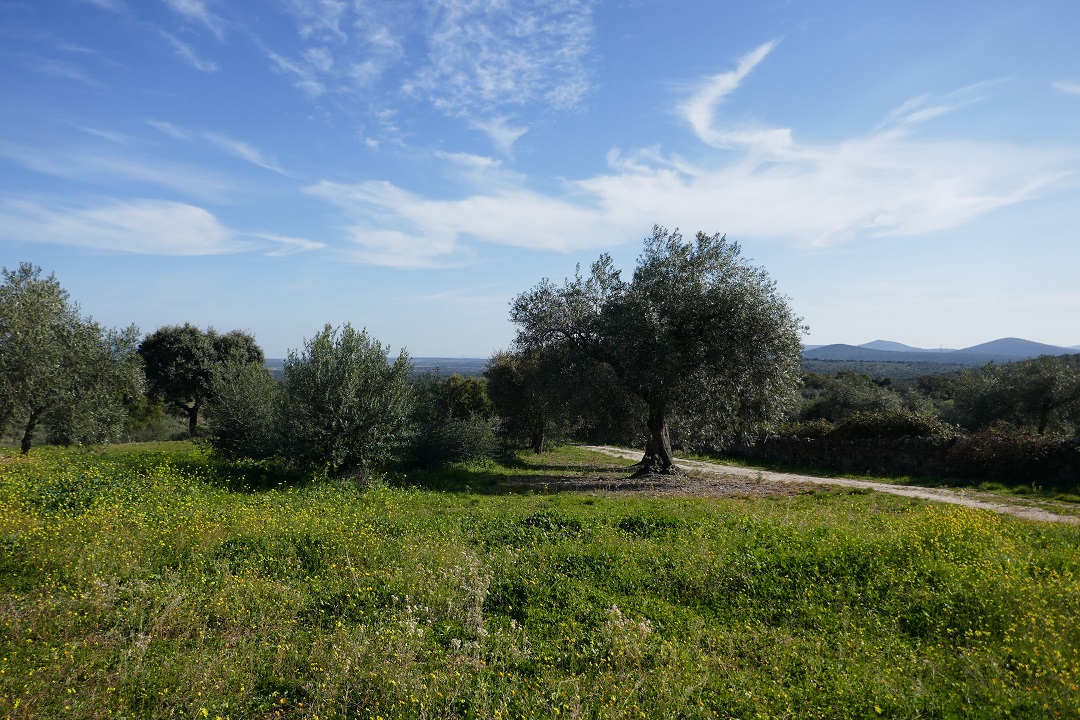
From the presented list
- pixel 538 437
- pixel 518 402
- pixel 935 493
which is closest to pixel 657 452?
pixel 935 493

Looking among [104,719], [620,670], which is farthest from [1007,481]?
[104,719]

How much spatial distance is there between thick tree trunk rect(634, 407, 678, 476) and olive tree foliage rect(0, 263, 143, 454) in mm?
21551

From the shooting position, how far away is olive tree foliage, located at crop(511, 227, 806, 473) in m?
20.0

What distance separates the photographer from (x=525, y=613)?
24.0ft

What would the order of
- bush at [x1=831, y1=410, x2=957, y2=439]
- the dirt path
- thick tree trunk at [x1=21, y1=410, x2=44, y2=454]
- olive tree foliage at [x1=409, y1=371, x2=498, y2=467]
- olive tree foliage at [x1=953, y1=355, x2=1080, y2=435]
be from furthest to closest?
olive tree foliage at [x1=953, y1=355, x2=1080, y2=435] < bush at [x1=831, y1=410, x2=957, y2=439] < olive tree foliage at [x1=409, y1=371, x2=498, y2=467] < thick tree trunk at [x1=21, y1=410, x2=44, y2=454] < the dirt path

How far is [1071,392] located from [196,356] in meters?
54.6

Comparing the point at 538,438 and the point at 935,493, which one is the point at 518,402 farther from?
the point at 935,493

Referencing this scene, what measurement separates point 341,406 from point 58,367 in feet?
39.6

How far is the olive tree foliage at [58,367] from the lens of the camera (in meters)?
19.3

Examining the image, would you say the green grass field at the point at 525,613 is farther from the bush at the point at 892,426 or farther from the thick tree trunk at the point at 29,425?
the bush at the point at 892,426

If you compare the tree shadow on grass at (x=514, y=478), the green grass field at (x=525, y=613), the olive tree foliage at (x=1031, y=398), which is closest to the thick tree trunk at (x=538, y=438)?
the tree shadow on grass at (x=514, y=478)

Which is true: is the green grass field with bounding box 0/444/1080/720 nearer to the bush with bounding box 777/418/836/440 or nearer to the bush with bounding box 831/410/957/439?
the bush with bounding box 831/410/957/439

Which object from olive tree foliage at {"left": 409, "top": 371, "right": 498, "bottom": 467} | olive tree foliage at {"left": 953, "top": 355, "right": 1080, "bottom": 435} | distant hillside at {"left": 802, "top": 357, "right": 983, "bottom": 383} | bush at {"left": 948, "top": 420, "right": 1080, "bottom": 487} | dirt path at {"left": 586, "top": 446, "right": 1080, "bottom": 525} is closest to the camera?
dirt path at {"left": 586, "top": 446, "right": 1080, "bottom": 525}

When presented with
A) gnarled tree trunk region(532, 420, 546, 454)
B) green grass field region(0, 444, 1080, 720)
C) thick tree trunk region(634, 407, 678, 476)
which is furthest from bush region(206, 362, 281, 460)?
gnarled tree trunk region(532, 420, 546, 454)
